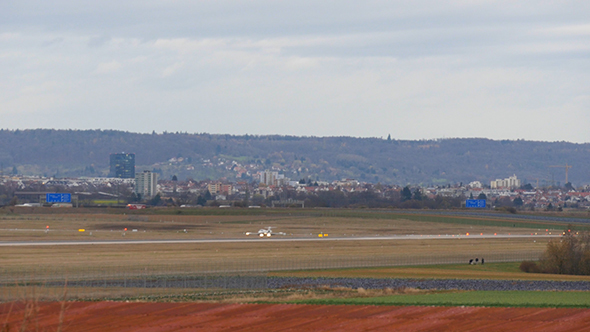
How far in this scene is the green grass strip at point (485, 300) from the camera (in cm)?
4569

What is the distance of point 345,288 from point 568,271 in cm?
3155

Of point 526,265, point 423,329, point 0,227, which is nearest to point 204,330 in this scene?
point 423,329

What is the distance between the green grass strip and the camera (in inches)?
1799

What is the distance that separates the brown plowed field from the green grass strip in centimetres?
152

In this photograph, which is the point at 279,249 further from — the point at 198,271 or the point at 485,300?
the point at 485,300

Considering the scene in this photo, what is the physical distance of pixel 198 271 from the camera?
220 ft

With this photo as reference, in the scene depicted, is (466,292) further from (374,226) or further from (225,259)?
(374,226)

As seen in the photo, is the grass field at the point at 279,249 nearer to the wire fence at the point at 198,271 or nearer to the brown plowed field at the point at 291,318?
the wire fence at the point at 198,271

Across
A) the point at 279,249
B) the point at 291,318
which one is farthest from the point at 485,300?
the point at 279,249

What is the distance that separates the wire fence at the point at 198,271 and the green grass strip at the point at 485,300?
11.9 m

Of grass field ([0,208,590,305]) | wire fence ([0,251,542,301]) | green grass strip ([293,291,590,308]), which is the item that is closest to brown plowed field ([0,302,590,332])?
green grass strip ([293,291,590,308])

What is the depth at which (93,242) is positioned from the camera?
97062 mm

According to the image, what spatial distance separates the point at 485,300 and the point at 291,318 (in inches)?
514

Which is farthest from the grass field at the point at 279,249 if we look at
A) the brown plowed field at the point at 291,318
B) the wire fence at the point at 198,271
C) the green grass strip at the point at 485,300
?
the brown plowed field at the point at 291,318
